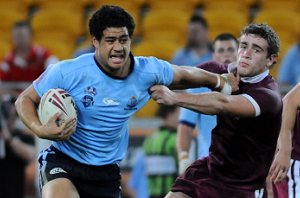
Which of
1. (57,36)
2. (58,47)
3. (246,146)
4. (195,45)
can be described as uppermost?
(57,36)

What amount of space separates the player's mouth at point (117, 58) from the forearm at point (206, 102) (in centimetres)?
49

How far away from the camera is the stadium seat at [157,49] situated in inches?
507

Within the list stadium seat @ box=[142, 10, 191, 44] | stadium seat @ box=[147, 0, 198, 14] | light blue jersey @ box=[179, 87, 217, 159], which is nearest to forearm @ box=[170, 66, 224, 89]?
light blue jersey @ box=[179, 87, 217, 159]

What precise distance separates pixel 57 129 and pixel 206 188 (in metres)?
1.31

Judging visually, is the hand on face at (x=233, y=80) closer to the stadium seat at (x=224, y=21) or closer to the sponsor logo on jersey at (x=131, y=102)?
the sponsor logo on jersey at (x=131, y=102)

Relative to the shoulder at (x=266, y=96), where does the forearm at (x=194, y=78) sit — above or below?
above

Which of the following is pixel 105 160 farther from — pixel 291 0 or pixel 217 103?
pixel 291 0

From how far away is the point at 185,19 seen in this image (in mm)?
14047

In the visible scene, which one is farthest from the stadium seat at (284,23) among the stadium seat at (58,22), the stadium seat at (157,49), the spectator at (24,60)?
the spectator at (24,60)

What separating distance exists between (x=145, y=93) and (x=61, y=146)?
2.33ft

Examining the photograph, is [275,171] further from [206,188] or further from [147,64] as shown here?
[147,64]

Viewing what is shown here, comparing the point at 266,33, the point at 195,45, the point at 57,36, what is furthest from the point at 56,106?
the point at 57,36

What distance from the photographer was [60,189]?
653 cm

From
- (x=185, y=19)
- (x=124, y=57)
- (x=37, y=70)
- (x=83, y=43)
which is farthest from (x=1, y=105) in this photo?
(x=124, y=57)
